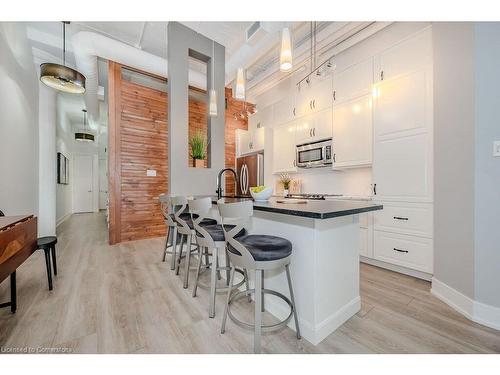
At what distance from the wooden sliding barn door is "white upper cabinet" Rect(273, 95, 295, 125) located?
229 cm

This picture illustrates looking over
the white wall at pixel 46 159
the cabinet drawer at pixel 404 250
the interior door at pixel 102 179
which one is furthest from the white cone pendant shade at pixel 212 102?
the interior door at pixel 102 179

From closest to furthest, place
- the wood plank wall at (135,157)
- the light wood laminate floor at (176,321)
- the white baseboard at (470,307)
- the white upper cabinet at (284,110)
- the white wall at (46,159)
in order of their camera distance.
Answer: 1. the light wood laminate floor at (176,321)
2. the white baseboard at (470,307)
3. the wood plank wall at (135,157)
4. the white wall at (46,159)
5. the white upper cabinet at (284,110)

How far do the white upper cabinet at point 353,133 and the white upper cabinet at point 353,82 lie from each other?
8 cm

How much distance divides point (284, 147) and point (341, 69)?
159 cm

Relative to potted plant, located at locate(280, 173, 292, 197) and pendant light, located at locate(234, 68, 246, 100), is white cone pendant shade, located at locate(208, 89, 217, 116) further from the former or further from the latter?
potted plant, located at locate(280, 173, 292, 197)

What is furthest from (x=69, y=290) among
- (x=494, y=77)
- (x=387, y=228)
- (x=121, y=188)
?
(x=494, y=77)

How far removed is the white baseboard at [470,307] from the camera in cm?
152

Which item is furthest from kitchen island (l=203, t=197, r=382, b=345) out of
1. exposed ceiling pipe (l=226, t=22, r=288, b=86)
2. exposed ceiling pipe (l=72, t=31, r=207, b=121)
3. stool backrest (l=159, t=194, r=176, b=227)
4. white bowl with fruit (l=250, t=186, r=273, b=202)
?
exposed ceiling pipe (l=72, t=31, r=207, b=121)

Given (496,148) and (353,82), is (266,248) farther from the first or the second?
(353,82)

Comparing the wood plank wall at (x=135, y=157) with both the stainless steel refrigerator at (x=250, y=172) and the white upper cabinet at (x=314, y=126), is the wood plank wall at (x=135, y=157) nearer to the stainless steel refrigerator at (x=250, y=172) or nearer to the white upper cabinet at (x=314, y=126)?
the stainless steel refrigerator at (x=250, y=172)

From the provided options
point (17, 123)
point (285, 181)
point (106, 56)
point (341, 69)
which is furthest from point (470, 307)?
point (17, 123)

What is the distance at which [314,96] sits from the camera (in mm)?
3580

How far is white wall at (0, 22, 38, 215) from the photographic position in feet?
8.20
